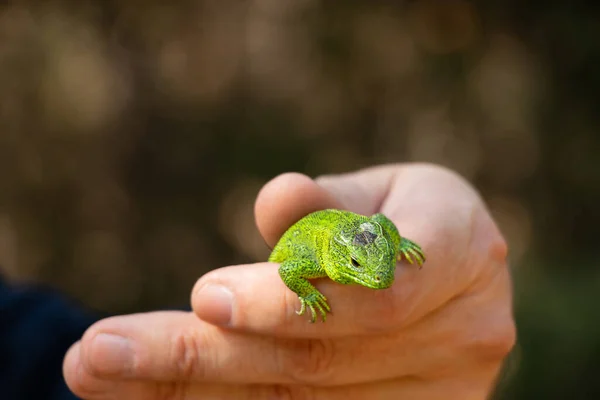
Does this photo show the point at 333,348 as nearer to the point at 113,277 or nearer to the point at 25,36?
the point at 113,277

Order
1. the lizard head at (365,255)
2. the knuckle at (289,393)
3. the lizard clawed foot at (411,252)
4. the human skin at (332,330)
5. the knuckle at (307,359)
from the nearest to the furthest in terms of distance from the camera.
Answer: the lizard head at (365,255) < the human skin at (332,330) < the lizard clawed foot at (411,252) < the knuckle at (307,359) < the knuckle at (289,393)

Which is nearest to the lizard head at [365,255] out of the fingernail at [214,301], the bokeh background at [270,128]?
the fingernail at [214,301]

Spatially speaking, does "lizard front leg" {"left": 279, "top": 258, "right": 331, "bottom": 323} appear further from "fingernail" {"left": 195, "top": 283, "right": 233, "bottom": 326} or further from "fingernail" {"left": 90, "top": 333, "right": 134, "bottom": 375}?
"fingernail" {"left": 90, "top": 333, "right": 134, "bottom": 375}

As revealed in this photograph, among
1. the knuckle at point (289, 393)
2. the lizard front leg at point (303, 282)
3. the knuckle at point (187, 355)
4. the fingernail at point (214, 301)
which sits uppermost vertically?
the lizard front leg at point (303, 282)

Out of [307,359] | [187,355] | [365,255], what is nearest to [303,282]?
[365,255]

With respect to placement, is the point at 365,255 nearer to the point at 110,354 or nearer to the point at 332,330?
the point at 332,330

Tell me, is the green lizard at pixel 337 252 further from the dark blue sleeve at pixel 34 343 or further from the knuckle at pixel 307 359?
the dark blue sleeve at pixel 34 343

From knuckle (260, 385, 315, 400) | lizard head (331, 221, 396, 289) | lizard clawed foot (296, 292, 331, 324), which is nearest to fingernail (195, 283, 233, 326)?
lizard clawed foot (296, 292, 331, 324)
